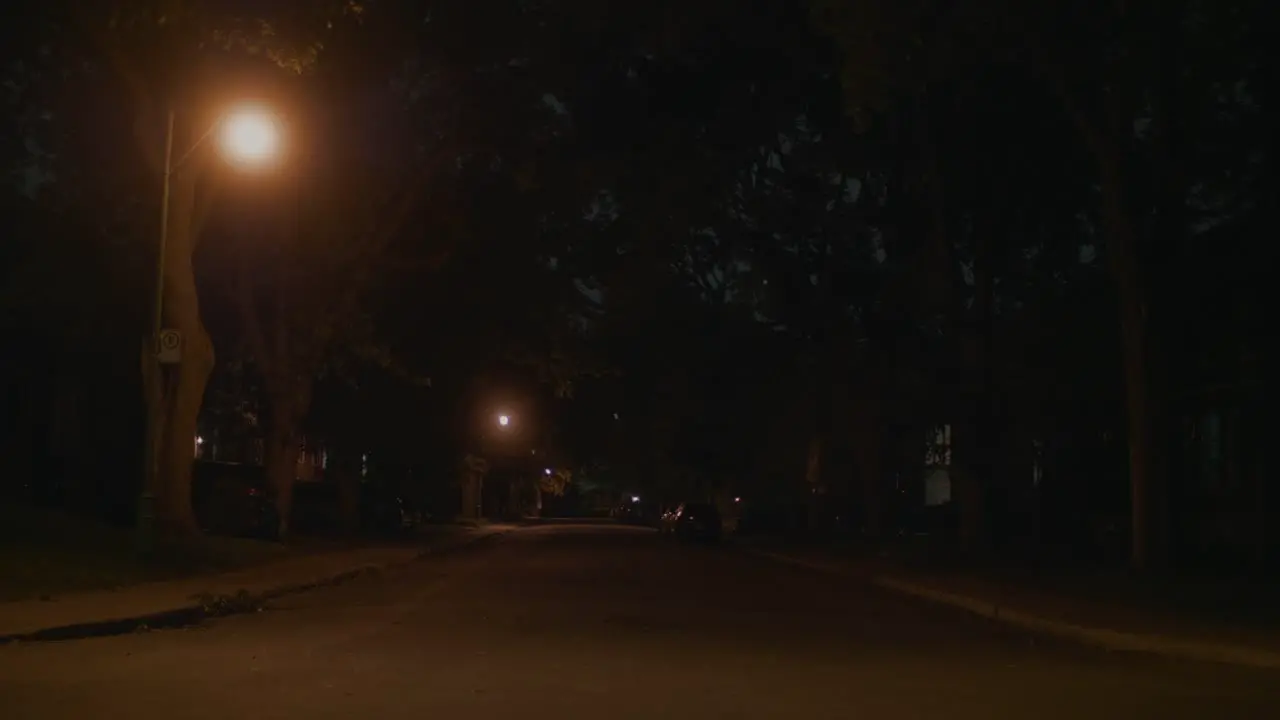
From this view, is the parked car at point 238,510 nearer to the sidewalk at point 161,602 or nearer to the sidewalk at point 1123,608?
the sidewalk at point 161,602

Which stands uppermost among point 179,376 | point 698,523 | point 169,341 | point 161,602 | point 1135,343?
point 1135,343

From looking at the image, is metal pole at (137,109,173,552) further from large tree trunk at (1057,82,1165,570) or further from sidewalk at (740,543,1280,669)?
large tree trunk at (1057,82,1165,570)

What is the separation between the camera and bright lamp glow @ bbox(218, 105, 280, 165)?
22.3 metres

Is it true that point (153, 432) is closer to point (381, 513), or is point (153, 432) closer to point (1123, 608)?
point (1123, 608)

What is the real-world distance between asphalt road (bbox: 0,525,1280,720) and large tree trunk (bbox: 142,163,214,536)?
767 cm

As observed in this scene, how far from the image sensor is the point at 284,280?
35594 mm

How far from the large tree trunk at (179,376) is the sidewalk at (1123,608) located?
45.3 feet

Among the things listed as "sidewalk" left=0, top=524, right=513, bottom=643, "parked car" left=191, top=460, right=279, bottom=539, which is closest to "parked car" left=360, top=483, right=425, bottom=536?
"parked car" left=191, top=460, right=279, bottom=539

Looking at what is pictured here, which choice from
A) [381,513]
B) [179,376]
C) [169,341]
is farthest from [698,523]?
[169,341]

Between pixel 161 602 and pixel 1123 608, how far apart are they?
13138mm

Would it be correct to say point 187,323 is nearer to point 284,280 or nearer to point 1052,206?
point 284,280

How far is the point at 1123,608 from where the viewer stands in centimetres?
2028

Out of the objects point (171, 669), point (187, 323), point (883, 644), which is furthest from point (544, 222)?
point (171, 669)

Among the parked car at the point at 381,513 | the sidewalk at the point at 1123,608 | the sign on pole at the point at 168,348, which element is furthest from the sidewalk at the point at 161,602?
the parked car at the point at 381,513
